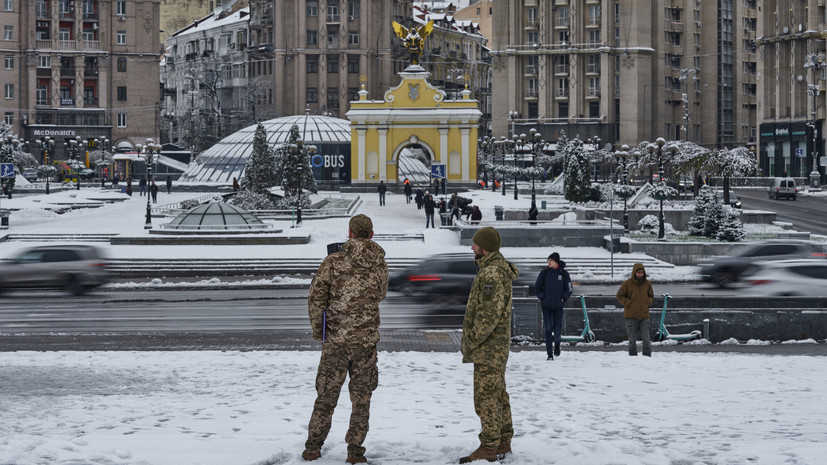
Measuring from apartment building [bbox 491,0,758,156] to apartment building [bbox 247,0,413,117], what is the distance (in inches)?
559

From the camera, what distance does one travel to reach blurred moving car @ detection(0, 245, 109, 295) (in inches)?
1217

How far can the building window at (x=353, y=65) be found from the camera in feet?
420

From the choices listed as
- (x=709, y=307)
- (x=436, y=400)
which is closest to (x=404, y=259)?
(x=709, y=307)

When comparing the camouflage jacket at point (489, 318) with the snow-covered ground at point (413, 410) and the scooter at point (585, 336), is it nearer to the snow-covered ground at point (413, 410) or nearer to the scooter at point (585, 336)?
the snow-covered ground at point (413, 410)

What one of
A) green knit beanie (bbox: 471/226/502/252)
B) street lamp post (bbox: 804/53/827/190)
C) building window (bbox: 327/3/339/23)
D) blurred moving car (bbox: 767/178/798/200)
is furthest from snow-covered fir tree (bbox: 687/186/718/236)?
building window (bbox: 327/3/339/23)

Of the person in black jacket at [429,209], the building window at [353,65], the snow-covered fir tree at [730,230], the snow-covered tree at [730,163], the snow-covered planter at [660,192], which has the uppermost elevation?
the building window at [353,65]

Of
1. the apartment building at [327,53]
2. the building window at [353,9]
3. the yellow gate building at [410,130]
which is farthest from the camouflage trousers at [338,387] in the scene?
the building window at [353,9]

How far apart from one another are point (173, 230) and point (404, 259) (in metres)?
11.1

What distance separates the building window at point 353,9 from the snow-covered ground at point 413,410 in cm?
11324

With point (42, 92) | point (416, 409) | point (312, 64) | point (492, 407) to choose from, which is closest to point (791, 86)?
point (312, 64)

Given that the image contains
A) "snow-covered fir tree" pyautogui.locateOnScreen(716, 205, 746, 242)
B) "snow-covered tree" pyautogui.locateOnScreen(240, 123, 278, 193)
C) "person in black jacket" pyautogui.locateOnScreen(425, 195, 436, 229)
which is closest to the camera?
"snow-covered fir tree" pyautogui.locateOnScreen(716, 205, 746, 242)

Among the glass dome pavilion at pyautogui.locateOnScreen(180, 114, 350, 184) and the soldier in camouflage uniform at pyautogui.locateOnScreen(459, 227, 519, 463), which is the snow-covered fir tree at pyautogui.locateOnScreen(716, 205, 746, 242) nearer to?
the soldier in camouflage uniform at pyautogui.locateOnScreen(459, 227, 519, 463)

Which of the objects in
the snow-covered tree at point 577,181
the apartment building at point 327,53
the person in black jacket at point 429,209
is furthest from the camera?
the apartment building at point 327,53

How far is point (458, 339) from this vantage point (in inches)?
790
